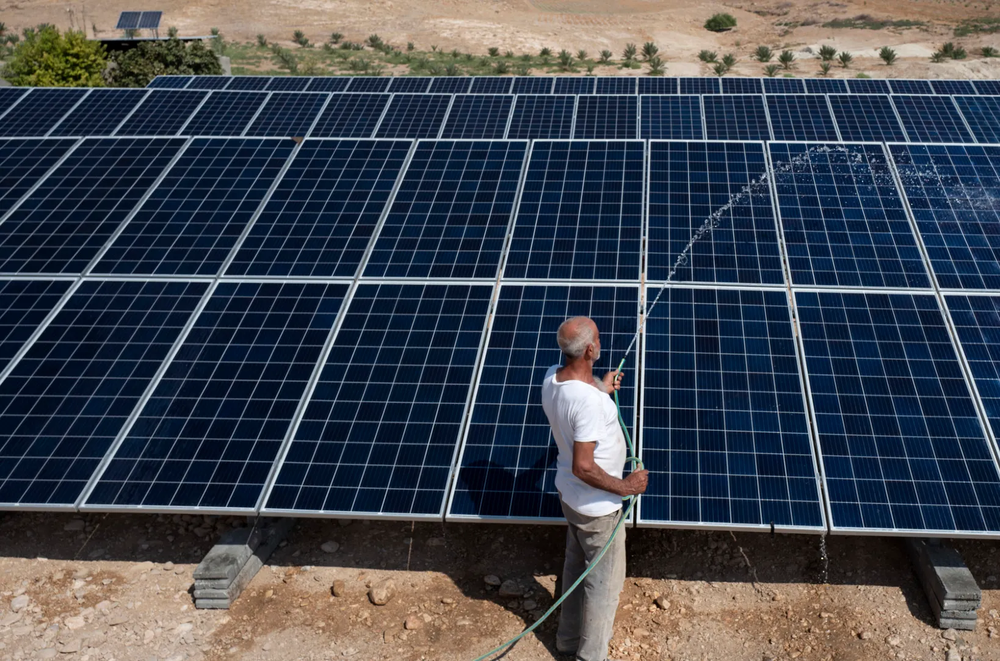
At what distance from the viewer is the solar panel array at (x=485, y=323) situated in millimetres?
8273

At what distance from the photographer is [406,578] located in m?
9.15

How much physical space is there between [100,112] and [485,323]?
13.3 m

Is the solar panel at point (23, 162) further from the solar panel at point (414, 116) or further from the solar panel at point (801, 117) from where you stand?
the solar panel at point (801, 117)

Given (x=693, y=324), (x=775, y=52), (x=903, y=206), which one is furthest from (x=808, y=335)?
(x=775, y=52)

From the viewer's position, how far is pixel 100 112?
18812 mm

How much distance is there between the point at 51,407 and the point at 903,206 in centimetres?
1023

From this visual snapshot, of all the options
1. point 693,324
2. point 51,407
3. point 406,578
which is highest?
point 693,324

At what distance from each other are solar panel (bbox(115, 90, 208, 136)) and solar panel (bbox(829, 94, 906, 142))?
546 inches

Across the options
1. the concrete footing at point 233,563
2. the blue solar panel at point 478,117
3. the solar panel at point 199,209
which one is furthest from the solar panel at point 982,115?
the concrete footing at point 233,563

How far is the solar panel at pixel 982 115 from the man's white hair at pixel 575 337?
14.7 m

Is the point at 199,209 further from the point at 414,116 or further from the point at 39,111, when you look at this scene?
the point at 39,111

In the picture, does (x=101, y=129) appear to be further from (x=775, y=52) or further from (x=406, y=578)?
(x=775, y=52)

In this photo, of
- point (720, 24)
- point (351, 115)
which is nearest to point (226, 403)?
point (351, 115)

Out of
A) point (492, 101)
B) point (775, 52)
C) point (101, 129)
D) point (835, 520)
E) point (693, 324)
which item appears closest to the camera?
point (835, 520)
